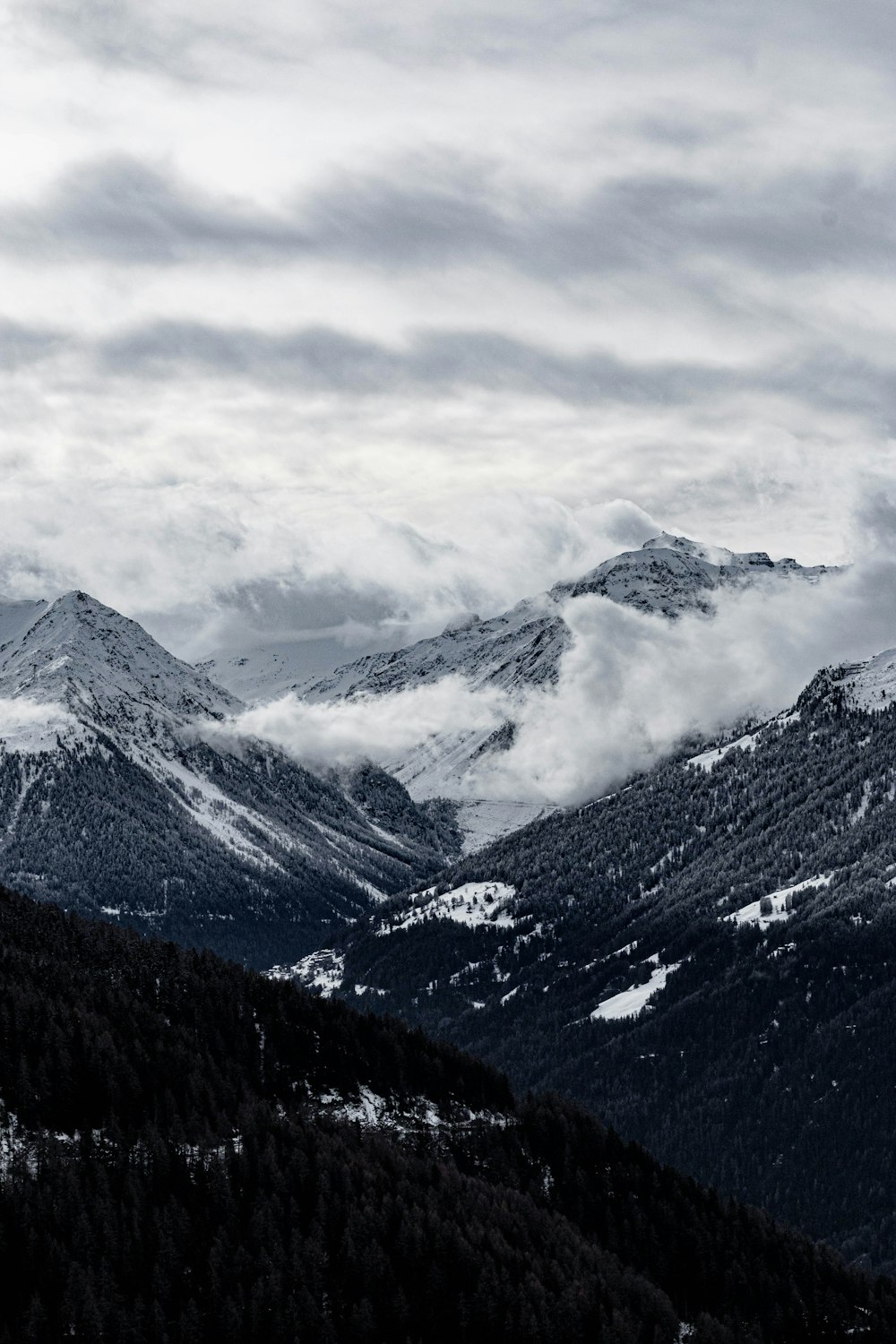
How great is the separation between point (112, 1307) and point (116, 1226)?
52.0ft

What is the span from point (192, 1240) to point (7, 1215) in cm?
2294

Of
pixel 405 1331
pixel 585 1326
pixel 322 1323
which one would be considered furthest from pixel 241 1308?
pixel 585 1326

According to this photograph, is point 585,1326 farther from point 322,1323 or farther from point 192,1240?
point 192,1240

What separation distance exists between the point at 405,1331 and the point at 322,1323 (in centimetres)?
1221

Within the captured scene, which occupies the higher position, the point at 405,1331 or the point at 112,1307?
the point at 112,1307

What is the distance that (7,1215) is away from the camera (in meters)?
193

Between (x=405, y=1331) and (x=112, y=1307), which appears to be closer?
(x=112, y=1307)

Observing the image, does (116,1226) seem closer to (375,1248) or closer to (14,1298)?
(14,1298)

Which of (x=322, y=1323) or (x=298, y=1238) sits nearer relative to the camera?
(x=322, y=1323)

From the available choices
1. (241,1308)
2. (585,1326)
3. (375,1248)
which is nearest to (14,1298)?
(241,1308)

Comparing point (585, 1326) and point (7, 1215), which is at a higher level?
point (7, 1215)

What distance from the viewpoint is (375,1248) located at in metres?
199

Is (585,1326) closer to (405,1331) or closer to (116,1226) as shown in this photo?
(405,1331)

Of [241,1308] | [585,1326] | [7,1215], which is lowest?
[585,1326]
